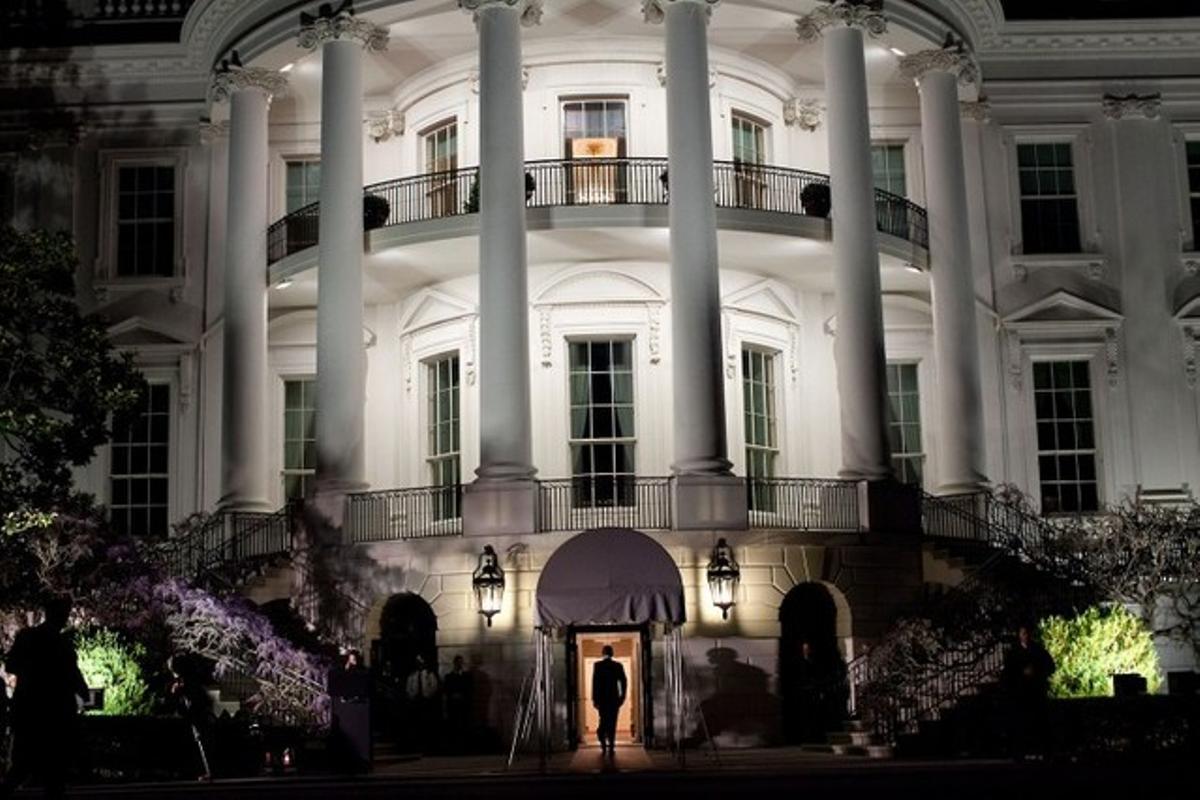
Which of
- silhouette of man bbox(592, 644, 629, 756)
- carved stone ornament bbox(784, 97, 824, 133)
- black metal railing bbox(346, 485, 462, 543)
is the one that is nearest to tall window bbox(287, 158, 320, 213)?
black metal railing bbox(346, 485, 462, 543)

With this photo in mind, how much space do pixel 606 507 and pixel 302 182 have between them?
35.5ft

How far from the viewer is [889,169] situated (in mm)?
36906

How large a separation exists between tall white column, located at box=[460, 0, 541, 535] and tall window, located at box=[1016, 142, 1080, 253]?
11.6m

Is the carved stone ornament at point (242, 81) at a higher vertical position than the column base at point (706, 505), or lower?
higher

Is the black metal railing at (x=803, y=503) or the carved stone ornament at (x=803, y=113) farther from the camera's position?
the carved stone ornament at (x=803, y=113)

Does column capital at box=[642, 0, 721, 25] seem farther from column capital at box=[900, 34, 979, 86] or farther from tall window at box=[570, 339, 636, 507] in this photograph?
tall window at box=[570, 339, 636, 507]

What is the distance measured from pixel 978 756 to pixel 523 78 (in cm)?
1566

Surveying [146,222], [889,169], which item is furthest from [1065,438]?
[146,222]

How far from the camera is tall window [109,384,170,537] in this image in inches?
1404

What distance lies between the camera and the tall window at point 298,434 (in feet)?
116

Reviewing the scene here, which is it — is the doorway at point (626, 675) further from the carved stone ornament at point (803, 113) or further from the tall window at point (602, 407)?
the carved stone ornament at point (803, 113)

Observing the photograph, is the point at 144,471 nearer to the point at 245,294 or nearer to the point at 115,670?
the point at 245,294

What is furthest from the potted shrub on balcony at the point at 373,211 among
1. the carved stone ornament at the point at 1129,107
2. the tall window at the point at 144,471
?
the carved stone ornament at the point at 1129,107

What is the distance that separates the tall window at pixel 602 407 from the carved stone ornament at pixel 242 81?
7505 mm
